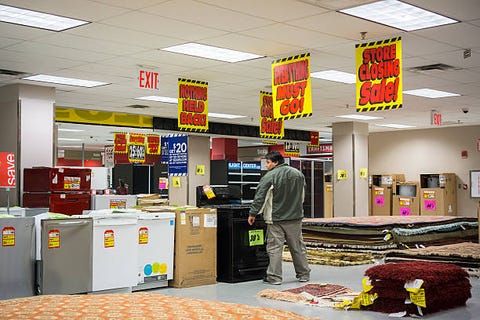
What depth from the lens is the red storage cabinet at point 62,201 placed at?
10469mm

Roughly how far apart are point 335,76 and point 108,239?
5.47 meters

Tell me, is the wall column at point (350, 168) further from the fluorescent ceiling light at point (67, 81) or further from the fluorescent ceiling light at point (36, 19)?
the fluorescent ceiling light at point (36, 19)

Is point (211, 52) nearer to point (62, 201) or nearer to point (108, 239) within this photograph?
point (108, 239)

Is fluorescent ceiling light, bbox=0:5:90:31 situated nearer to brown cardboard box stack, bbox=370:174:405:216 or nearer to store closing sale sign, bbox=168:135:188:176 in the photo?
store closing sale sign, bbox=168:135:188:176

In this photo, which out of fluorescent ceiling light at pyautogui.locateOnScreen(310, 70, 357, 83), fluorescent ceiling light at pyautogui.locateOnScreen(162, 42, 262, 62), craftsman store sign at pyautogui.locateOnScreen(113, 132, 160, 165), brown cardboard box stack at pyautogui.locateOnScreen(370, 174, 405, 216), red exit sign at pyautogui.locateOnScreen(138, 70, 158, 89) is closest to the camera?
fluorescent ceiling light at pyautogui.locateOnScreen(162, 42, 262, 62)

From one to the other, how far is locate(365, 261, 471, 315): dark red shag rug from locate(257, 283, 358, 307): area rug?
2.18 ft

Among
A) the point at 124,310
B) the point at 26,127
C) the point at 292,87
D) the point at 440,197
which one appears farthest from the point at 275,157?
the point at 440,197

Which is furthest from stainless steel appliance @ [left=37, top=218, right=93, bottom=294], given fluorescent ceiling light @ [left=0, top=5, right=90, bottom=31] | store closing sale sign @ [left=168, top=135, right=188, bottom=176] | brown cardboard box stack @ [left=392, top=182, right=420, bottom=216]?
brown cardboard box stack @ [left=392, top=182, right=420, bottom=216]

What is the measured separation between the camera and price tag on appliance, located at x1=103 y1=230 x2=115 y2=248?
24.2 feet

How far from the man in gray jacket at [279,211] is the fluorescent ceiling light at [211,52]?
191 cm

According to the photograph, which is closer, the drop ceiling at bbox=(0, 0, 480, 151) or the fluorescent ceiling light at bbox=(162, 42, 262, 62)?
the drop ceiling at bbox=(0, 0, 480, 151)

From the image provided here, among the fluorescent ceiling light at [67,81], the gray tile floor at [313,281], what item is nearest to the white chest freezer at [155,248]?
the gray tile floor at [313,281]

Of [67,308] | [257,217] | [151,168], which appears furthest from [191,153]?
[67,308]

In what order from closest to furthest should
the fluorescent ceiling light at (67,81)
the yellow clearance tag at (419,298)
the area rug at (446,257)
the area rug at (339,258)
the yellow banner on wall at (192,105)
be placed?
1. the yellow clearance tag at (419,298)
2. the area rug at (446,257)
3. the area rug at (339,258)
4. the yellow banner on wall at (192,105)
5. the fluorescent ceiling light at (67,81)
